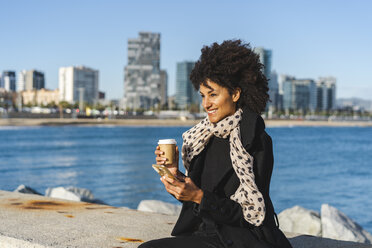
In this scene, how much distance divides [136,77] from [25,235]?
16781cm

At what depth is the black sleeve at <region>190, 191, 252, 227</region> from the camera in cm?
234

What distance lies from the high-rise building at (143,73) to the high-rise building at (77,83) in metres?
12.2

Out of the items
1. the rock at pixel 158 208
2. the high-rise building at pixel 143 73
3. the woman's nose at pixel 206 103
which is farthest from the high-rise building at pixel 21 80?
the woman's nose at pixel 206 103

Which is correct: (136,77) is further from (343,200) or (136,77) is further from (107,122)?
(343,200)

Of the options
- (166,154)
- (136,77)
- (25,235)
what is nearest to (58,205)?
(25,235)

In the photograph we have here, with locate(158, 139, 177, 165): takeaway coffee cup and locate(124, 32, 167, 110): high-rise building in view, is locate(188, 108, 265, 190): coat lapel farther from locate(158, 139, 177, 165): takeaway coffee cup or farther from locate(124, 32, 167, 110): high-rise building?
locate(124, 32, 167, 110): high-rise building

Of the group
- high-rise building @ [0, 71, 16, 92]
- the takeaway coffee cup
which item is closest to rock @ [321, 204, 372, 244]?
the takeaway coffee cup

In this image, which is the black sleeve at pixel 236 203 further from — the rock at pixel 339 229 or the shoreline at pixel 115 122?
the shoreline at pixel 115 122

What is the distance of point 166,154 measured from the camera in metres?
2.44

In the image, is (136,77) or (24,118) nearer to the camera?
(24,118)

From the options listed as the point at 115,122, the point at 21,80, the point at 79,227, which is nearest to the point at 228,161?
the point at 79,227

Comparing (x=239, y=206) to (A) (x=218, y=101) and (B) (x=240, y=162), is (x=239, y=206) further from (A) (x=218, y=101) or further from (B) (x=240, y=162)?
(A) (x=218, y=101)

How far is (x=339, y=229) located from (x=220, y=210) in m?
4.82

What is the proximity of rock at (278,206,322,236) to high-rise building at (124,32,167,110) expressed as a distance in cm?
15433
